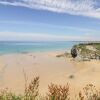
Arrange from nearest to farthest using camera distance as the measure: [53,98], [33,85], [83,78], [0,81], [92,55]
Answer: [53,98], [33,85], [0,81], [83,78], [92,55]

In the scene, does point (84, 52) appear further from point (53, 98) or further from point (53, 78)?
point (53, 98)

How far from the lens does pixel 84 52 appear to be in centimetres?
3334

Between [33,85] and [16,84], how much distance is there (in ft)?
39.7

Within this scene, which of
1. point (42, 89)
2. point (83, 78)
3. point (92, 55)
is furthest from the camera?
point (92, 55)

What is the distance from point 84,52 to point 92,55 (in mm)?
1237

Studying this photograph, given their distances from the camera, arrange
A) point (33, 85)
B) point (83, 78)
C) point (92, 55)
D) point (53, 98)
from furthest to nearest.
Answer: point (92, 55) < point (83, 78) < point (33, 85) < point (53, 98)

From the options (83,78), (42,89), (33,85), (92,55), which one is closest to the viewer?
(33,85)

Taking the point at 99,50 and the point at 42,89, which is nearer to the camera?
the point at 42,89

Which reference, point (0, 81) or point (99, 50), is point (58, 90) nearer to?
point (0, 81)

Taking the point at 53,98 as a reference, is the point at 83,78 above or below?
below

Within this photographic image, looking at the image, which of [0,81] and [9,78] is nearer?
[0,81]

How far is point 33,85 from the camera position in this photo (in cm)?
464

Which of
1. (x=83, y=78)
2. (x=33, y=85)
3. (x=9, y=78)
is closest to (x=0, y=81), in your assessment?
(x=9, y=78)

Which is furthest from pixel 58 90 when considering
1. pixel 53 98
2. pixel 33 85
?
pixel 33 85
